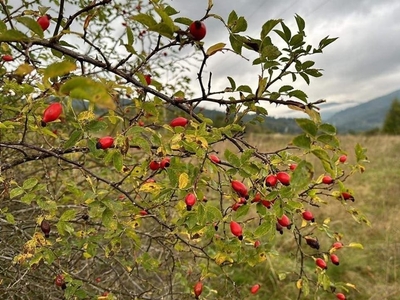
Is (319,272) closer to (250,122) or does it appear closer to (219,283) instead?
(250,122)

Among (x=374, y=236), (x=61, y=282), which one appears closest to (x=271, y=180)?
(x=61, y=282)

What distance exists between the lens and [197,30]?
71cm

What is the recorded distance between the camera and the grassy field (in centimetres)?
298

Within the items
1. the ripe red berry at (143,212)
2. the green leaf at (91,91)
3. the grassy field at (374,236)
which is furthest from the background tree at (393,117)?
the green leaf at (91,91)

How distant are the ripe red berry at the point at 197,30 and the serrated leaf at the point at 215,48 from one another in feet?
0.40

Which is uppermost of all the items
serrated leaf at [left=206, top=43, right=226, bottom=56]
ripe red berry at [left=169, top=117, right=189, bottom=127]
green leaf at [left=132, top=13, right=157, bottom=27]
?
green leaf at [left=132, top=13, right=157, bottom=27]

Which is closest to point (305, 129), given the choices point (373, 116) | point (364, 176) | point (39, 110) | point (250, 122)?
point (250, 122)

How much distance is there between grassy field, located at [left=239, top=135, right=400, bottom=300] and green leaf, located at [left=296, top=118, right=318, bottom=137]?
2.07m

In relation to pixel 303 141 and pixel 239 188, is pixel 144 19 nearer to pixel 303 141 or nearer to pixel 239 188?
pixel 303 141

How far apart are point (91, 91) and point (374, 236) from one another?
4.14 m

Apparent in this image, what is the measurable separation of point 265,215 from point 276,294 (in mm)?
2193

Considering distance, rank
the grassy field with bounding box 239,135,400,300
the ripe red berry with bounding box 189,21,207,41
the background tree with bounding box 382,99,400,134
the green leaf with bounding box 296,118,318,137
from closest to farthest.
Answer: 1. the green leaf with bounding box 296,118,318,137
2. the ripe red berry with bounding box 189,21,207,41
3. the grassy field with bounding box 239,135,400,300
4. the background tree with bounding box 382,99,400,134

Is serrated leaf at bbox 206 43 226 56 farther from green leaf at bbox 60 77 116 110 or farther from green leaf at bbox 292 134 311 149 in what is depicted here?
green leaf at bbox 60 77 116 110

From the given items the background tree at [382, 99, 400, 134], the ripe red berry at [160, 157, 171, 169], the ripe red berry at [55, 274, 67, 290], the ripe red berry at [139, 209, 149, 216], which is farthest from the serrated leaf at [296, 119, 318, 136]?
the background tree at [382, 99, 400, 134]
